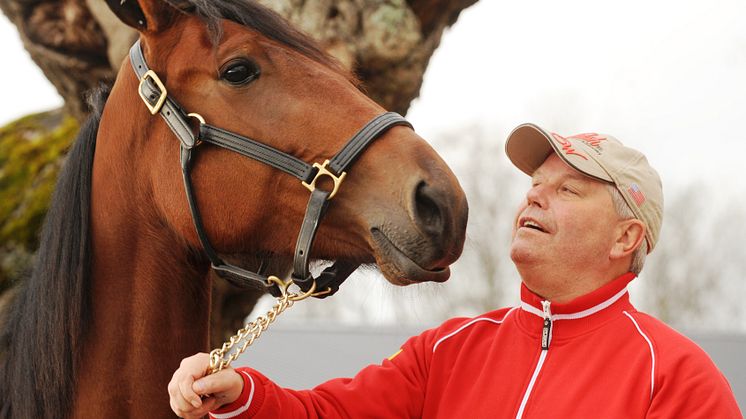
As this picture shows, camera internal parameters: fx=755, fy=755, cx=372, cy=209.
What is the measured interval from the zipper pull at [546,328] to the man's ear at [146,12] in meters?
1.47

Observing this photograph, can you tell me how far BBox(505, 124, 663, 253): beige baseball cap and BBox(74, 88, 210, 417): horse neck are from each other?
125 cm

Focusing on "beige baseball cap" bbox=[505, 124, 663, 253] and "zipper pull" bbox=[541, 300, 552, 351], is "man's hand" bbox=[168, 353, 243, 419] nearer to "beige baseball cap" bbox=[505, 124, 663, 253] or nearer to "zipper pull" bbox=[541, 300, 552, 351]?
"zipper pull" bbox=[541, 300, 552, 351]

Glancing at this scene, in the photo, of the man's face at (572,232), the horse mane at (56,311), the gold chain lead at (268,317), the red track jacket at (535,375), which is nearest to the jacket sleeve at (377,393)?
the red track jacket at (535,375)

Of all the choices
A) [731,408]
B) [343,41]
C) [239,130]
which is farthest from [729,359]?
[239,130]

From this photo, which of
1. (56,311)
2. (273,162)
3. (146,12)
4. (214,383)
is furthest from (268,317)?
(146,12)

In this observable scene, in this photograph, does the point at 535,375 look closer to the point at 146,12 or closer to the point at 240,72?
the point at 240,72

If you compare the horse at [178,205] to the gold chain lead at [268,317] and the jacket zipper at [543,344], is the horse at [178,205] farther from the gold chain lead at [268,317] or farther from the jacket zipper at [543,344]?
the jacket zipper at [543,344]

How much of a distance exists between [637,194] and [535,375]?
2.02ft

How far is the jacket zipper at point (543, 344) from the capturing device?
214cm

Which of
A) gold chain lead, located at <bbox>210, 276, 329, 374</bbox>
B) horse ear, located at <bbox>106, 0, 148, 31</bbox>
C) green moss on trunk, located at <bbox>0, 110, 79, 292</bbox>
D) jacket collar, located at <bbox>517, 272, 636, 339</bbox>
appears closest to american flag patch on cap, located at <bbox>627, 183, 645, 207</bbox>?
jacket collar, located at <bbox>517, 272, 636, 339</bbox>

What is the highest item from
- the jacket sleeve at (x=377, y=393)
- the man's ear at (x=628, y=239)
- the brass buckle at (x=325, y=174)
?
the brass buckle at (x=325, y=174)

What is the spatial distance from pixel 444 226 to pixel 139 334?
108cm

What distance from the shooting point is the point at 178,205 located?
2.39m

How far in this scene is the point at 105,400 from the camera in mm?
2414
